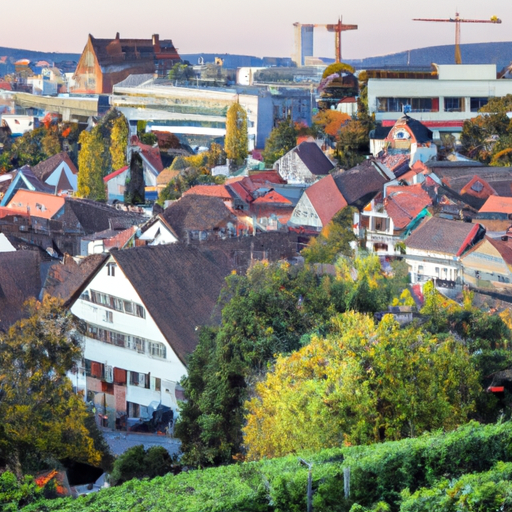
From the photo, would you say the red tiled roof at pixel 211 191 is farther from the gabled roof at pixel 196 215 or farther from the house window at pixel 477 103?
the house window at pixel 477 103

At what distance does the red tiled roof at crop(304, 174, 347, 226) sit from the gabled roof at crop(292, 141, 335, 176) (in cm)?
418

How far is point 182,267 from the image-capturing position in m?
26.5

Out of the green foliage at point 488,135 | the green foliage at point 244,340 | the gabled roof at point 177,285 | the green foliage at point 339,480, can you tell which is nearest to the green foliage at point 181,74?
the green foliage at point 488,135

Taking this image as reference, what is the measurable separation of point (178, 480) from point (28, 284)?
16.1 m

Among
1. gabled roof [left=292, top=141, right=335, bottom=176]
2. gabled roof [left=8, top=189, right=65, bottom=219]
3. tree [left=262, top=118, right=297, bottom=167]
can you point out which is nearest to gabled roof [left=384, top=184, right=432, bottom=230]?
gabled roof [left=292, top=141, right=335, bottom=176]

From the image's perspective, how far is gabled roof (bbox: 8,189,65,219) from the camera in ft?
148

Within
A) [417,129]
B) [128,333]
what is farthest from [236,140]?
[128,333]

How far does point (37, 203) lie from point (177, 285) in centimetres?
2230

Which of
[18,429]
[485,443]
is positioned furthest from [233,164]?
[485,443]

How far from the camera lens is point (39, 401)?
731 inches

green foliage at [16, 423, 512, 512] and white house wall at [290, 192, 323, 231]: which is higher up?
white house wall at [290, 192, 323, 231]

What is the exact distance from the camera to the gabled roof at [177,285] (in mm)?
24438

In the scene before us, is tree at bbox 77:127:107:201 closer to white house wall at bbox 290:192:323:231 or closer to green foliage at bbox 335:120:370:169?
green foliage at bbox 335:120:370:169

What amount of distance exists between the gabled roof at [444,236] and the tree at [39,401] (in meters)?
15.6
